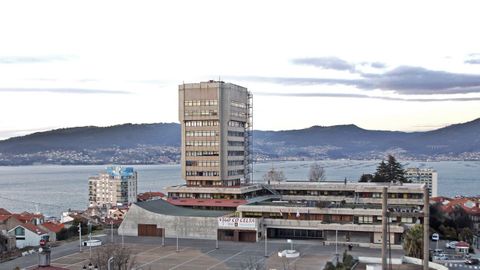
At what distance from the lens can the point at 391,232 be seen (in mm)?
73250

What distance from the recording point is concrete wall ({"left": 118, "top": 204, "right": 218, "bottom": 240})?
79750 millimetres

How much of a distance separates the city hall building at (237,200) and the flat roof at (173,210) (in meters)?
0.15

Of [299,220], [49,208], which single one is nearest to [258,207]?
[299,220]

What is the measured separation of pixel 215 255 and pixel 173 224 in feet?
51.3

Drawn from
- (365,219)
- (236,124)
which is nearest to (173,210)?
(236,124)

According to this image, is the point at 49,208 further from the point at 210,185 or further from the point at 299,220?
the point at 299,220

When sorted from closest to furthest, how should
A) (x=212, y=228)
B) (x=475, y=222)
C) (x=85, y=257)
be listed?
1. (x=85, y=257)
2. (x=212, y=228)
3. (x=475, y=222)

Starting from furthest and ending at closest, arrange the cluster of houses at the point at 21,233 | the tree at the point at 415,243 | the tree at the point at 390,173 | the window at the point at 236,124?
1. the tree at the point at 390,173
2. the window at the point at 236,124
3. the cluster of houses at the point at 21,233
4. the tree at the point at 415,243

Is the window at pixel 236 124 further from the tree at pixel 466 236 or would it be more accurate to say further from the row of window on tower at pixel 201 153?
the tree at pixel 466 236

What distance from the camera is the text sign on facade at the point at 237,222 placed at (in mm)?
Result: 77438

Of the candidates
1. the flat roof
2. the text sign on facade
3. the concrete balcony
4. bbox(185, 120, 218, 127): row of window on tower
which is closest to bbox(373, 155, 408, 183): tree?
bbox(185, 120, 218, 127): row of window on tower

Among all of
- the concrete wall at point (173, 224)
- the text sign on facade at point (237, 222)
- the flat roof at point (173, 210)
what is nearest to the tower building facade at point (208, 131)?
the flat roof at point (173, 210)

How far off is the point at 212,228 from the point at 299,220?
1217cm

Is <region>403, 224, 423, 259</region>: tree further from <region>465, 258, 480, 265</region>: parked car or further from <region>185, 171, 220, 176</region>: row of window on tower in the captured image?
<region>185, 171, 220, 176</region>: row of window on tower
